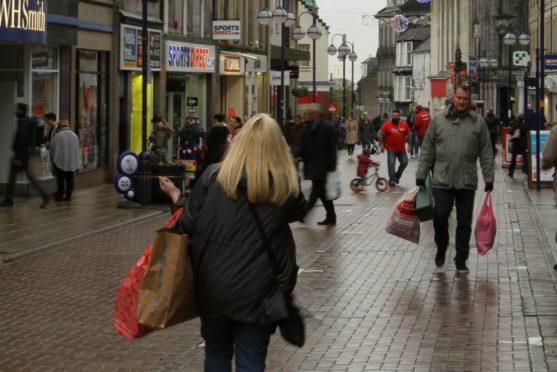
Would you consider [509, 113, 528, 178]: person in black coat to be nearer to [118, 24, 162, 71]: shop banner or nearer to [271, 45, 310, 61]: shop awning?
[118, 24, 162, 71]: shop banner

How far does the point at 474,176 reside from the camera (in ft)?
45.8

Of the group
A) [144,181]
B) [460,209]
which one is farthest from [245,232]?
[144,181]

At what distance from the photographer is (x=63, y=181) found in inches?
1006

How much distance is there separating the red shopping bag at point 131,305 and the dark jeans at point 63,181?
62.3 ft

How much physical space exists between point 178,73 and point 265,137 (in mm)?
35695

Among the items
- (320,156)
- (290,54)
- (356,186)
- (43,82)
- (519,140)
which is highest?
(290,54)

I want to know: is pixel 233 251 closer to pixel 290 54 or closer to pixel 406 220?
pixel 406 220

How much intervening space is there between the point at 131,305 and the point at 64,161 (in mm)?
19186

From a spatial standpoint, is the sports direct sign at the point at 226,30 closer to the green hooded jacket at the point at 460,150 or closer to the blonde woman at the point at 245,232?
the green hooded jacket at the point at 460,150

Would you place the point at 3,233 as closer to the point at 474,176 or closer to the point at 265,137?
the point at 474,176

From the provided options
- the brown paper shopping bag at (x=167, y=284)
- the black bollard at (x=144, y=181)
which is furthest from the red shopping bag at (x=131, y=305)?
the black bollard at (x=144, y=181)

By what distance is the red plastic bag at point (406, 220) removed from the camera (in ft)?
47.9

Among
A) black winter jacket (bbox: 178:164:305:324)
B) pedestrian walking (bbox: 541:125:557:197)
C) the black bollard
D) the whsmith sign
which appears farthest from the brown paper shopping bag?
the whsmith sign

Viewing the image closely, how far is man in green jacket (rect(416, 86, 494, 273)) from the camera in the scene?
1391 cm
